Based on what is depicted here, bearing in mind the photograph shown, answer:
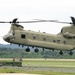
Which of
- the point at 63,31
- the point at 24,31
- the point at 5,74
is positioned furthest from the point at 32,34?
the point at 5,74

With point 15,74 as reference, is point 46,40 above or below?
above

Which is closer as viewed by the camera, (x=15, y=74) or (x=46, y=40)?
(x=46, y=40)

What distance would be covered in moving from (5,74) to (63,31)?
14191mm

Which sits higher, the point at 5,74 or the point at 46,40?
the point at 46,40

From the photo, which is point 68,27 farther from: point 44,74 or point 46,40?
point 44,74

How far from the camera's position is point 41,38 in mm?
71062

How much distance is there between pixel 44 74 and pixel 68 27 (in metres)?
11.0

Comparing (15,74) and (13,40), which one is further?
(15,74)

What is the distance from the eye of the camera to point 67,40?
72.1 m

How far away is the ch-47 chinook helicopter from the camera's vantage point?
7006cm

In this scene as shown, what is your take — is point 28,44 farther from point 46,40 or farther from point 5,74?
point 5,74

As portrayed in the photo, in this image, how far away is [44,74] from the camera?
76.5m

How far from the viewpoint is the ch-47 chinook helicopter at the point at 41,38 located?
70.1m

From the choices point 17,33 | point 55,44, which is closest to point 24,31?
point 17,33
